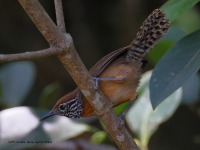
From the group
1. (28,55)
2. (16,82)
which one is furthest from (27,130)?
(28,55)

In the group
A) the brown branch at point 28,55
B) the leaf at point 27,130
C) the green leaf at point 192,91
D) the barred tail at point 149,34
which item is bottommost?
the green leaf at point 192,91

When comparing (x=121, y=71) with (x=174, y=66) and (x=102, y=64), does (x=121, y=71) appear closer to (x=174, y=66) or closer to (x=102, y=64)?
(x=102, y=64)

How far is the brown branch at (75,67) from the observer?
2.10 metres

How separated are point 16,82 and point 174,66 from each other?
6.29ft

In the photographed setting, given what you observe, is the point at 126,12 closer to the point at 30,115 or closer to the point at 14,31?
the point at 14,31

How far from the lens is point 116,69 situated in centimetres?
300

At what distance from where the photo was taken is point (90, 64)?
20.4ft

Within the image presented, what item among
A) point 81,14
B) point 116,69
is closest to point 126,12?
point 81,14

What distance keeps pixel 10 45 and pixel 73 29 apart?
29.4 inches

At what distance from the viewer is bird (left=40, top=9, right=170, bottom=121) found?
290 centimetres

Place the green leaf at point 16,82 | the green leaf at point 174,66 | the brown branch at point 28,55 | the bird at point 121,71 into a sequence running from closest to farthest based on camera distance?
the brown branch at point 28,55 < the green leaf at point 174,66 < the bird at point 121,71 < the green leaf at point 16,82

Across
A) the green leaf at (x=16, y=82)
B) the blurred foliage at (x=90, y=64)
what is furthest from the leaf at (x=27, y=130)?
the green leaf at (x=16, y=82)

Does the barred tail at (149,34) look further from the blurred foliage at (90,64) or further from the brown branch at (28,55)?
the brown branch at (28,55)

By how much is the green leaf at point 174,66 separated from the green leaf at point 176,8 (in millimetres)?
158
